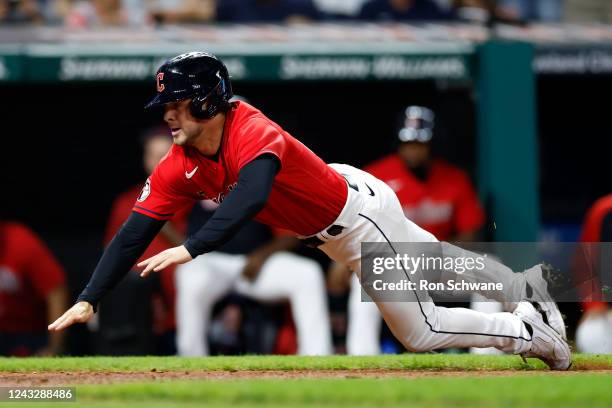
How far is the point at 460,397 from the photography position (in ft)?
15.3

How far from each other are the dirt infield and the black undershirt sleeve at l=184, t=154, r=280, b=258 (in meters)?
0.77

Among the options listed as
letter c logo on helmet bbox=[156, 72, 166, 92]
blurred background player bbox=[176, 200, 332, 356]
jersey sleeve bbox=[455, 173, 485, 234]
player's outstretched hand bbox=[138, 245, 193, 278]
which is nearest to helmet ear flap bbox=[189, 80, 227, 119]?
letter c logo on helmet bbox=[156, 72, 166, 92]

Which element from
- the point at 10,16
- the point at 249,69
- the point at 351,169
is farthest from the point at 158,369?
A: the point at 10,16

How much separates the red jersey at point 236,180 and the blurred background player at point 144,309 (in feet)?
10.3

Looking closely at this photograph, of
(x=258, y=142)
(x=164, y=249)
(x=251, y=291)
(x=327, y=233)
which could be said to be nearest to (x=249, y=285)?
(x=251, y=291)

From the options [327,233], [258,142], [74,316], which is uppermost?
[258,142]

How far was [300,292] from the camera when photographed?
8.73 metres

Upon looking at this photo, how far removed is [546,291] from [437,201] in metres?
3.09

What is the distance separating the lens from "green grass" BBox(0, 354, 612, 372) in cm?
602

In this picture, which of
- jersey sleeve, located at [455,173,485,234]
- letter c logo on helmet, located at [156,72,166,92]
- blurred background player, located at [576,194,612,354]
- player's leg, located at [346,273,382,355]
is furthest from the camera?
jersey sleeve, located at [455,173,485,234]

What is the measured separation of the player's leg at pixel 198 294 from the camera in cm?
858

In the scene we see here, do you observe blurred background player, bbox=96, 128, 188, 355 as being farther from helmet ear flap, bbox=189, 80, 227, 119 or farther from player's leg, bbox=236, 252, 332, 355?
helmet ear flap, bbox=189, 80, 227, 119

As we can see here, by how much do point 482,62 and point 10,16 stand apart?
3503 millimetres

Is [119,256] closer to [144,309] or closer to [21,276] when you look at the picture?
[144,309]
